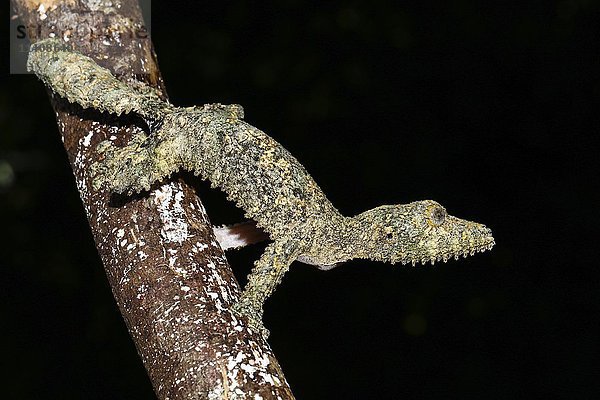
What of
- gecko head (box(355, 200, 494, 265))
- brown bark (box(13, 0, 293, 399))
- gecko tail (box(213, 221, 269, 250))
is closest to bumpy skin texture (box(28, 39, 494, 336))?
gecko head (box(355, 200, 494, 265))

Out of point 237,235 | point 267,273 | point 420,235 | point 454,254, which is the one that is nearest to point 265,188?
point 267,273

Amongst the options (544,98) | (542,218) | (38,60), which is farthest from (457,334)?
(38,60)

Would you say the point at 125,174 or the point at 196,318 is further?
the point at 125,174

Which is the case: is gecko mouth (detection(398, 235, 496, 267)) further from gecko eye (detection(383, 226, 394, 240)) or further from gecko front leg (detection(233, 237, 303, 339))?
gecko front leg (detection(233, 237, 303, 339))

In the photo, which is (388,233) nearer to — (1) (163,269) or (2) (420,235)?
(2) (420,235)

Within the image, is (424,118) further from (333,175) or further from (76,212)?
(76,212)

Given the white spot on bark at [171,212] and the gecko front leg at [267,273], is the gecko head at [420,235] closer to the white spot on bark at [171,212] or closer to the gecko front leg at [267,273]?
the gecko front leg at [267,273]

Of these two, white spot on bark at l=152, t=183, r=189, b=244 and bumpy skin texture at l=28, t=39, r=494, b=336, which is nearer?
white spot on bark at l=152, t=183, r=189, b=244
